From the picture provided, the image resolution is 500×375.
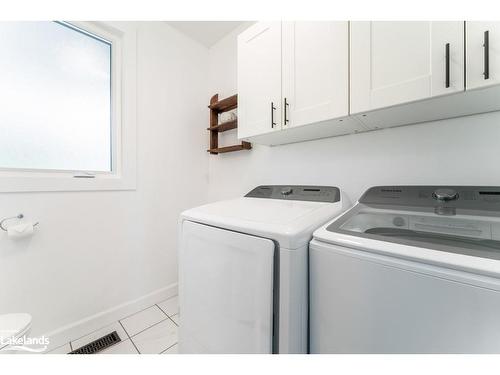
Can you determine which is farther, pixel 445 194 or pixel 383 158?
pixel 383 158

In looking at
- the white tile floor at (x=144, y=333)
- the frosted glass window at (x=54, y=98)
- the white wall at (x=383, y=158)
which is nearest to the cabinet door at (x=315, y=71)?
the white wall at (x=383, y=158)

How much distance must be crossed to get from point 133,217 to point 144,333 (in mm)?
961

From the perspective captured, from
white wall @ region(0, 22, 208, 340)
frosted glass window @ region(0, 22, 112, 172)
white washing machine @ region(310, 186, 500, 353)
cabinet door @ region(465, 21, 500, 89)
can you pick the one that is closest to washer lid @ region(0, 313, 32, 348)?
white wall @ region(0, 22, 208, 340)

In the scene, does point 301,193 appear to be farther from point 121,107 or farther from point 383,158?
point 121,107

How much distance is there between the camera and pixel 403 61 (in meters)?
0.93

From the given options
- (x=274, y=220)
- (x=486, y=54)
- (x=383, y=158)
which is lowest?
(x=274, y=220)

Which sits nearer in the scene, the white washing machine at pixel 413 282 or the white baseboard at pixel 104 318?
the white washing machine at pixel 413 282

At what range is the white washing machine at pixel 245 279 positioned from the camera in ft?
2.67

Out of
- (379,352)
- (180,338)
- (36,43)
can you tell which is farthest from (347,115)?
(36,43)

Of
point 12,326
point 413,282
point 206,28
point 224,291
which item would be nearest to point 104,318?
point 12,326

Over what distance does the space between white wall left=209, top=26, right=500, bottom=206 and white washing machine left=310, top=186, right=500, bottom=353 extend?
→ 0.22 meters

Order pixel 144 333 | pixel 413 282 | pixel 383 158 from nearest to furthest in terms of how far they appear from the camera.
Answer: pixel 413 282
pixel 383 158
pixel 144 333

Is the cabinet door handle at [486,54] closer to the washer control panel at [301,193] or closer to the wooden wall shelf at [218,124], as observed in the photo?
the washer control panel at [301,193]

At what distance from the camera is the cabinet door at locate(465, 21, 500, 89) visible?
2.49 ft
